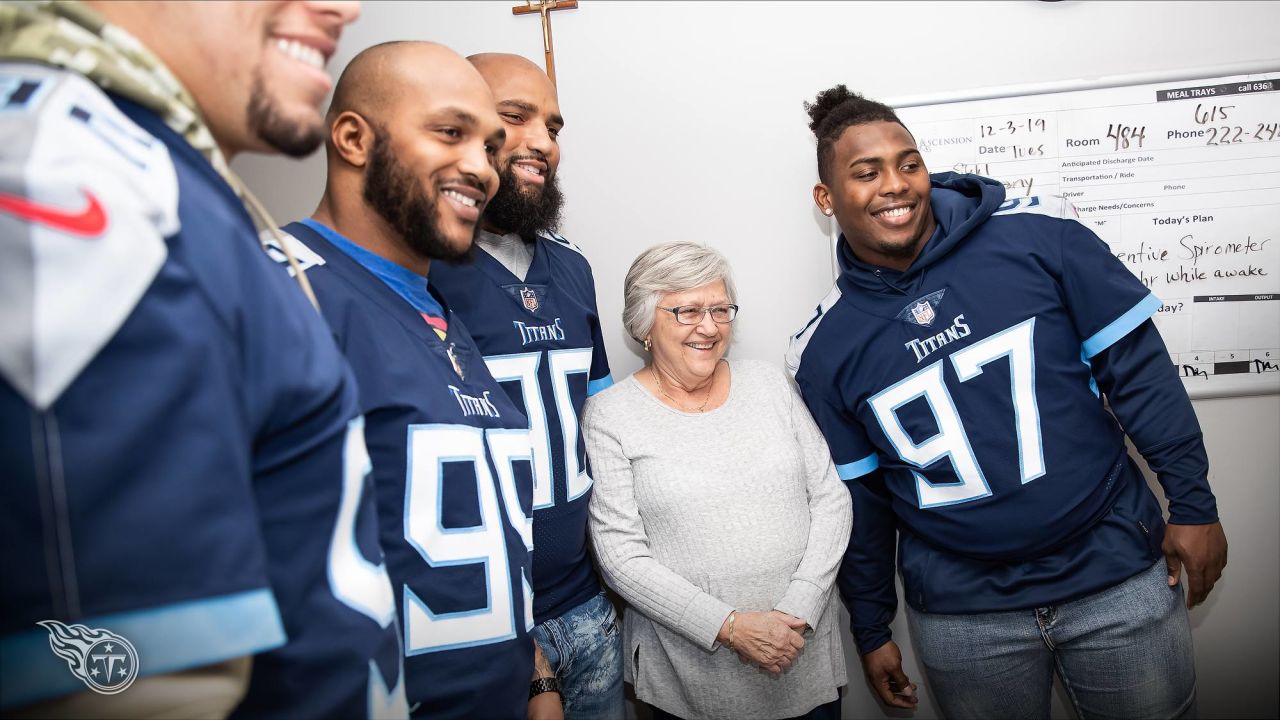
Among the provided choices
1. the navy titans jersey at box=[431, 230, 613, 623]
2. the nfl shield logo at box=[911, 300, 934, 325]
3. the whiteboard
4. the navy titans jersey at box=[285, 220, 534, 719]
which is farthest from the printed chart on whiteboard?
the navy titans jersey at box=[285, 220, 534, 719]

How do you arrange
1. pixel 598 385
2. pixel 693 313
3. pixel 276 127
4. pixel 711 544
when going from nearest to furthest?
pixel 276 127, pixel 711 544, pixel 693 313, pixel 598 385

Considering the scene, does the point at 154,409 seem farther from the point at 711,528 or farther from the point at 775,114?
the point at 775,114

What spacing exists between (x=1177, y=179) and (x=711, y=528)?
64.6 inches

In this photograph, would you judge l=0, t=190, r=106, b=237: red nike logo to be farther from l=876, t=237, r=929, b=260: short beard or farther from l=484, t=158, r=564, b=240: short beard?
l=876, t=237, r=929, b=260: short beard

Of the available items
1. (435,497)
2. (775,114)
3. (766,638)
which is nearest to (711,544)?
(766,638)

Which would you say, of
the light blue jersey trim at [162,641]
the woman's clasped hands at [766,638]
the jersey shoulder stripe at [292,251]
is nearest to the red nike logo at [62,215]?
the light blue jersey trim at [162,641]

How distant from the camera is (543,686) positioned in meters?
1.52

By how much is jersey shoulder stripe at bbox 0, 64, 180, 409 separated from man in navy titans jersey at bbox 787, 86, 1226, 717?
1548 millimetres

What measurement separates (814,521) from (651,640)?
48cm

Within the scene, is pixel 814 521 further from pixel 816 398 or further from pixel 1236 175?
pixel 1236 175

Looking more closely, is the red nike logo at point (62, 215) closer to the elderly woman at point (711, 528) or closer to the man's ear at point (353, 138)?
the man's ear at point (353, 138)

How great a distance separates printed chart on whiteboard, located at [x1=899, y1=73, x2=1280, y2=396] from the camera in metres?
2.10

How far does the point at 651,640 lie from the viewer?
5.98 feet

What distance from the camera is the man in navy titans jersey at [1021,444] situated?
1662 mm
